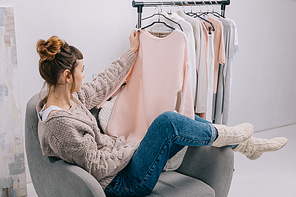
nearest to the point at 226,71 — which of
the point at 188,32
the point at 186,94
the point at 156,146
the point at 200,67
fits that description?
the point at 200,67

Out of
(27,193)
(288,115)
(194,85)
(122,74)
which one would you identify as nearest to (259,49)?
(288,115)

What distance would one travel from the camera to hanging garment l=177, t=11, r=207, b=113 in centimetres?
207

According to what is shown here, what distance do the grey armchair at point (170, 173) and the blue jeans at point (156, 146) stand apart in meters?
0.12

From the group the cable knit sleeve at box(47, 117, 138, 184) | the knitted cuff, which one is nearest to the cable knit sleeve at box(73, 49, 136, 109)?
the knitted cuff

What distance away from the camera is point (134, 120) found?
6.21 ft

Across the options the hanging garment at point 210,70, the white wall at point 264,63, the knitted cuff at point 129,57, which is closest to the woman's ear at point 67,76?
the knitted cuff at point 129,57

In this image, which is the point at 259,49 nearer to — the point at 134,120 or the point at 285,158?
the point at 285,158

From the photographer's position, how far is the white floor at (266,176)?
88.7 inches

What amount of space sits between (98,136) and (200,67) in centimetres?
99

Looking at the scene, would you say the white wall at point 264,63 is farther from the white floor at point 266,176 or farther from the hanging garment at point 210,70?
the hanging garment at point 210,70

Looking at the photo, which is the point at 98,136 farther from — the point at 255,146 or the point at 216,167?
the point at 255,146

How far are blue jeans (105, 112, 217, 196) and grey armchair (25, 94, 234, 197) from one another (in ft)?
0.41

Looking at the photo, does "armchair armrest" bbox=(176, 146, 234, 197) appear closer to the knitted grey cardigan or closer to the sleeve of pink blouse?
the sleeve of pink blouse

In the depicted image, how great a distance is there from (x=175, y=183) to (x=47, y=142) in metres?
0.70
